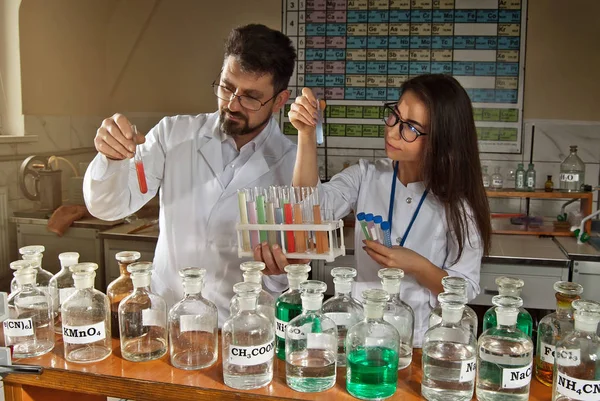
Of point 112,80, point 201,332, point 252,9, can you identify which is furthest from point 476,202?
point 112,80

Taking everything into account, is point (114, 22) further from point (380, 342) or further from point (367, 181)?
point (380, 342)

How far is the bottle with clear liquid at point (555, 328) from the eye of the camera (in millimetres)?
1119

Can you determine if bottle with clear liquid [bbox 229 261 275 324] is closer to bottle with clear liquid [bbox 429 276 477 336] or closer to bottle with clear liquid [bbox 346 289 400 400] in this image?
bottle with clear liquid [bbox 346 289 400 400]

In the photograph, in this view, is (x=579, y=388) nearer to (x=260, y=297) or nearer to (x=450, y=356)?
(x=450, y=356)

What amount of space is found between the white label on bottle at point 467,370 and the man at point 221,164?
77cm

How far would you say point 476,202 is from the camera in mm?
1694

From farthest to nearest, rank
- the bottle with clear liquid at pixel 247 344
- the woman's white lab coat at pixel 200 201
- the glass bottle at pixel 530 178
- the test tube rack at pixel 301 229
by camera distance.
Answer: the glass bottle at pixel 530 178 → the woman's white lab coat at pixel 200 201 → the test tube rack at pixel 301 229 → the bottle with clear liquid at pixel 247 344

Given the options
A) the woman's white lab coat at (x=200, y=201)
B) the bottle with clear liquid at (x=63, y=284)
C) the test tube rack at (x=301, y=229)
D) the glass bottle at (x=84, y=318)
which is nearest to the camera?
the glass bottle at (x=84, y=318)

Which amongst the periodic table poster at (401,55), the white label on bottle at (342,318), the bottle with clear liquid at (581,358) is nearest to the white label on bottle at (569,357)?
the bottle with clear liquid at (581,358)

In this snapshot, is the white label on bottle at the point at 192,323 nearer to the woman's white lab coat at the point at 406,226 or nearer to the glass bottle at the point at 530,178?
the woman's white lab coat at the point at 406,226

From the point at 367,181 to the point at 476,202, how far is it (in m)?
0.36

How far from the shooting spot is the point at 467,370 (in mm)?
1019

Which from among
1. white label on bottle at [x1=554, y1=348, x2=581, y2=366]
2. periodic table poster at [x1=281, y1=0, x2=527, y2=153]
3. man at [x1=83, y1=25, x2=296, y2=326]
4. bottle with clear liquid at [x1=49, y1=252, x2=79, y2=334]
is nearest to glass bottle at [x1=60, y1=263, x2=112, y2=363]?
bottle with clear liquid at [x1=49, y1=252, x2=79, y2=334]

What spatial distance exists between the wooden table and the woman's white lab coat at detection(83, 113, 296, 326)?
2.13 feet
